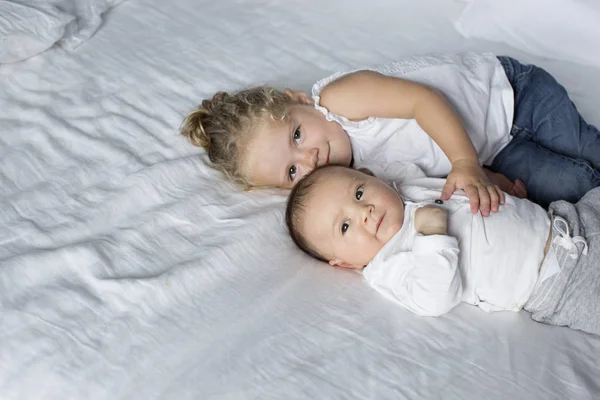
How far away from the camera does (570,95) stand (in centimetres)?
185

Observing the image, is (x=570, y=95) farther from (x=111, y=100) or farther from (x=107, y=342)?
(x=107, y=342)

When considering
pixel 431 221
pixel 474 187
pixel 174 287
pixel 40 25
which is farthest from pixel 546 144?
pixel 40 25

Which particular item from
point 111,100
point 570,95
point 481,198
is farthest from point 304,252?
point 570,95

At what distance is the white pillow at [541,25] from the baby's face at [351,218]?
2.76 ft

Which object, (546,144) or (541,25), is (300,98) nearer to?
(546,144)

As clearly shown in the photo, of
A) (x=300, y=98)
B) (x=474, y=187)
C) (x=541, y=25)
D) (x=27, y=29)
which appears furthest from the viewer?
(x=541, y=25)

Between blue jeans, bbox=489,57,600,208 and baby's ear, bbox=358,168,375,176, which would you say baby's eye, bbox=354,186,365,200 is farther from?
blue jeans, bbox=489,57,600,208

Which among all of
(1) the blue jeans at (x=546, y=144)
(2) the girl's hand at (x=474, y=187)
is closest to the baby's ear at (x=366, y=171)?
(2) the girl's hand at (x=474, y=187)

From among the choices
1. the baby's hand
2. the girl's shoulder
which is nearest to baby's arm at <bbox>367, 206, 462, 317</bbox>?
the baby's hand

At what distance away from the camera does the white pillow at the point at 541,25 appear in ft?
6.35

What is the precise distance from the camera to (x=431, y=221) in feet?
4.32

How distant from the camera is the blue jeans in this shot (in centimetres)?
159

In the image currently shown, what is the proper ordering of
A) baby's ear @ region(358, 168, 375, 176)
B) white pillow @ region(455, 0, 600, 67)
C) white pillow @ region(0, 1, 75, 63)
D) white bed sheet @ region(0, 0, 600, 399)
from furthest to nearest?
white pillow @ region(455, 0, 600, 67) → white pillow @ region(0, 1, 75, 63) → baby's ear @ region(358, 168, 375, 176) → white bed sheet @ region(0, 0, 600, 399)

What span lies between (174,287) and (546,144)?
2.95 ft
